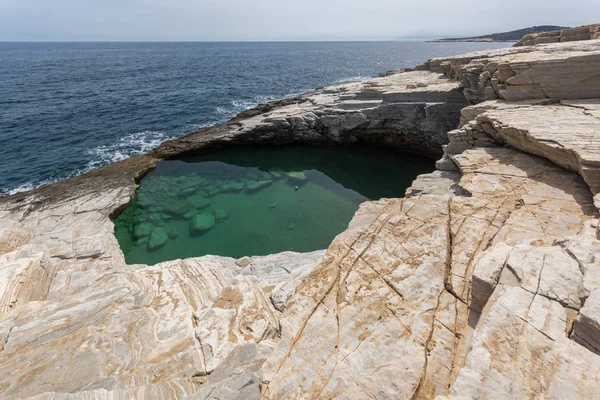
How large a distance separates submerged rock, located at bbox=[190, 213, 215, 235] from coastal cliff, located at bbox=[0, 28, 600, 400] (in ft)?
16.6

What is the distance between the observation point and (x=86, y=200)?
71.2 feet

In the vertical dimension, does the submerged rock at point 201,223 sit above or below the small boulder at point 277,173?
below

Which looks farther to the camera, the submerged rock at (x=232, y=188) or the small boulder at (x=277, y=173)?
the small boulder at (x=277, y=173)

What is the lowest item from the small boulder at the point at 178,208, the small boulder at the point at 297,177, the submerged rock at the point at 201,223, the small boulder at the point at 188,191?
the submerged rock at the point at 201,223

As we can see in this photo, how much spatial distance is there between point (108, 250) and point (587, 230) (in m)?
20.7

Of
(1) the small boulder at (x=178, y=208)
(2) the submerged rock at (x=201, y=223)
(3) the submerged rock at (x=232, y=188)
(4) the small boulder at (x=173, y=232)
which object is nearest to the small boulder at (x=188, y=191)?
(1) the small boulder at (x=178, y=208)

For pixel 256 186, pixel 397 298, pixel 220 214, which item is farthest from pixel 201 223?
pixel 397 298

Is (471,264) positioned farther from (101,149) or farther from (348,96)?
(101,149)

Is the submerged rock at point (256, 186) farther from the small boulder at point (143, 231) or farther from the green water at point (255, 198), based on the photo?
the small boulder at point (143, 231)

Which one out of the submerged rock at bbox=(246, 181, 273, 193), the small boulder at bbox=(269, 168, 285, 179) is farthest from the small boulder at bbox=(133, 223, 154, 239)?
the small boulder at bbox=(269, 168, 285, 179)

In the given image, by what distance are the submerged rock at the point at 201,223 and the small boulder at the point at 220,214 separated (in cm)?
30

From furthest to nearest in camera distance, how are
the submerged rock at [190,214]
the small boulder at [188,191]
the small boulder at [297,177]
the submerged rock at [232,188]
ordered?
the small boulder at [297,177] < the submerged rock at [232,188] < the small boulder at [188,191] < the submerged rock at [190,214]

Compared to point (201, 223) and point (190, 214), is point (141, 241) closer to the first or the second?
point (190, 214)

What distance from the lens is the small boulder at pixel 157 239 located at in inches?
758
